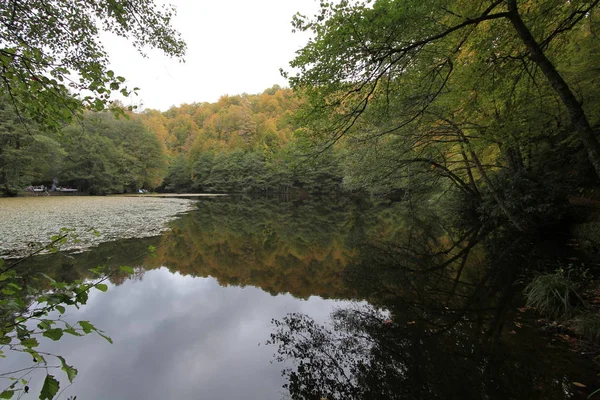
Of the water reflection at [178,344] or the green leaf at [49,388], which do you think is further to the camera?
the water reflection at [178,344]

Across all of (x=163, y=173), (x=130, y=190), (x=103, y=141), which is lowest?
(x=130, y=190)

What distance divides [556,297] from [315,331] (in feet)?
13.5

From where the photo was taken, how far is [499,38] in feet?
19.1

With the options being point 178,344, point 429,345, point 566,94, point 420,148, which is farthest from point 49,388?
point 420,148

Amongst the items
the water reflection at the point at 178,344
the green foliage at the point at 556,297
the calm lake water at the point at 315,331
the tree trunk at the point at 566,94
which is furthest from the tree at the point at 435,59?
the water reflection at the point at 178,344

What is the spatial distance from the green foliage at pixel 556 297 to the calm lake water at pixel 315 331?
0.31m

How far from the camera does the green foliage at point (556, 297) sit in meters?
4.73

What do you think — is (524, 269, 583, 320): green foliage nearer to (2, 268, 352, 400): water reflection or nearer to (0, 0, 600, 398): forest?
(0, 0, 600, 398): forest

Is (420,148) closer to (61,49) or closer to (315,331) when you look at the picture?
(315,331)

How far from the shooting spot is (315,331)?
514 centimetres

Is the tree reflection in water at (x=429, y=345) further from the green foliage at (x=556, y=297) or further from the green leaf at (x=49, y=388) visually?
the green leaf at (x=49, y=388)

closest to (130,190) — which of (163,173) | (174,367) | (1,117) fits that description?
(163,173)

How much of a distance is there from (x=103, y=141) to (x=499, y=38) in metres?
47.3

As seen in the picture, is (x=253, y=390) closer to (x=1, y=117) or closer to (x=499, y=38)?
(x=499, y=38)
